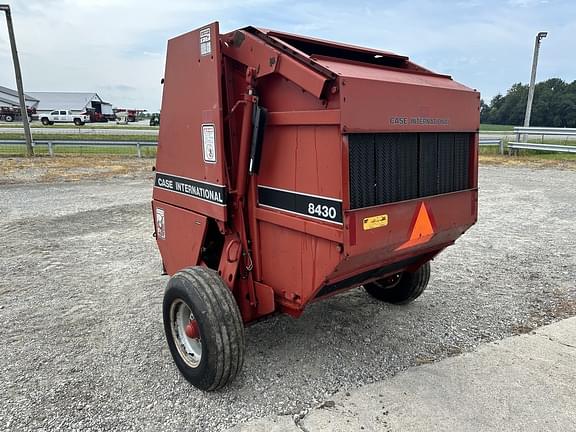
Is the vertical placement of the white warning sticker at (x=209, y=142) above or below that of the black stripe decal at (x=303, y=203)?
above

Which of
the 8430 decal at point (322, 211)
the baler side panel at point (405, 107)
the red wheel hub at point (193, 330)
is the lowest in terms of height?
the red wheel hub at point (193, 330)

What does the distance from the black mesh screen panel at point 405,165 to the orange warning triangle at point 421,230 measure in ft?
0.42

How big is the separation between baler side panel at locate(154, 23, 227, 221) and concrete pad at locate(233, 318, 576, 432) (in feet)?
4.91

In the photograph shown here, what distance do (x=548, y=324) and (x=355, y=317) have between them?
164 centimetres

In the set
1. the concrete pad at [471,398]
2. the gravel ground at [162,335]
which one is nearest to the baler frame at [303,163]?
the gravel ground at [162,335]

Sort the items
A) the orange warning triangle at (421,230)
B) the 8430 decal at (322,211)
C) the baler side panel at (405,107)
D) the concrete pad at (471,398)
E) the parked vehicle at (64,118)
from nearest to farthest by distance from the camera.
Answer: the baler side panel at (405,107)
the 8430 decal at (322,211)
the concrete pad at (471,398)
the orange warning triangle at (421,230)
the parked vehicle at (64,118)

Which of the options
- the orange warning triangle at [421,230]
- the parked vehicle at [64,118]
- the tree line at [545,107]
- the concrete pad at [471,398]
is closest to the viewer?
the concrete pad at [471,398]

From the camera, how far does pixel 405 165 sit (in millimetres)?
2881

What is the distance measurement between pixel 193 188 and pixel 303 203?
1112mm

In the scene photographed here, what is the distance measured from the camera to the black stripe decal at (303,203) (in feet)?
8.45

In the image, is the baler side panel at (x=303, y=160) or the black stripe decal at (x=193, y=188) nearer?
the baler side panel at (x=303, y=160)

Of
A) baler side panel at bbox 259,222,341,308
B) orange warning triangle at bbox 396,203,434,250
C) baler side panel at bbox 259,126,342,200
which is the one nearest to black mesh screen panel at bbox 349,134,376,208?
baler side panel at bbox 259,126,342,200

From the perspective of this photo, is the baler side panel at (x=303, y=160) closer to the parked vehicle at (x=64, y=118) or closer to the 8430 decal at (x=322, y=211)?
the 8430 decal at (x=322, y=211)

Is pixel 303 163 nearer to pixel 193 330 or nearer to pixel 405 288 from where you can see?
pixel 193 330
